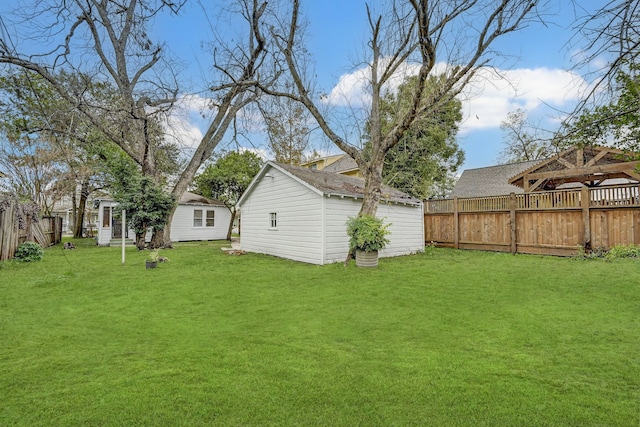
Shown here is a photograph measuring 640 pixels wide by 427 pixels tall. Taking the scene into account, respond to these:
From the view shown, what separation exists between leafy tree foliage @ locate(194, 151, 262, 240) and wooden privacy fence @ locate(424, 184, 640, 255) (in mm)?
11695

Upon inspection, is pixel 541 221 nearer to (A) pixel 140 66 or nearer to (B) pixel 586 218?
(B) pixel 586 218

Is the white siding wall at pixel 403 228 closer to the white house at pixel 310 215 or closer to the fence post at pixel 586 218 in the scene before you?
the white house at pixel 310 215

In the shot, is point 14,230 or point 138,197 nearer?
point 14,230

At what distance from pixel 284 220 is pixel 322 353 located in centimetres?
820

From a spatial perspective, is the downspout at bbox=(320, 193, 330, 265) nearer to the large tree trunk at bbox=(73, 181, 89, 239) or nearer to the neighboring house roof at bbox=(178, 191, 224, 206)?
the neighboring house roof at bbox=(178, 191, 224, 206)

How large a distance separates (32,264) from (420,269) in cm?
1119

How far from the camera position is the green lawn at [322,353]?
218 centimetres

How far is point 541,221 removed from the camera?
11.2m

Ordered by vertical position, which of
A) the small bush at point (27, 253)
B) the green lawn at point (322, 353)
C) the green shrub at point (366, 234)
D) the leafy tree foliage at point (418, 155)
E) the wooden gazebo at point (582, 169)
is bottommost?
the green lawn at point (322, 353)

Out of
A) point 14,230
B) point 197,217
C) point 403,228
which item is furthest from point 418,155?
point 14,230

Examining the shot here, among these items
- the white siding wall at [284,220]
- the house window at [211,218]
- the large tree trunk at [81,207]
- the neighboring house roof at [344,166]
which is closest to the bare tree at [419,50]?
the white siding wall at [284,220]

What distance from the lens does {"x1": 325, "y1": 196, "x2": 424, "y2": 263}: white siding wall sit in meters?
9.80

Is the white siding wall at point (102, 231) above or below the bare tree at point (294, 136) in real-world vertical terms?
below

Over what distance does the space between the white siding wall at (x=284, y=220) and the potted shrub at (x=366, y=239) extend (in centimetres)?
121
